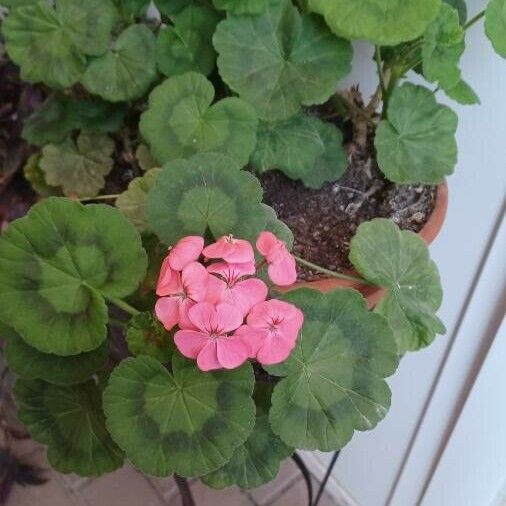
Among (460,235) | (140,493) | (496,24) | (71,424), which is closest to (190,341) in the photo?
(71,424)

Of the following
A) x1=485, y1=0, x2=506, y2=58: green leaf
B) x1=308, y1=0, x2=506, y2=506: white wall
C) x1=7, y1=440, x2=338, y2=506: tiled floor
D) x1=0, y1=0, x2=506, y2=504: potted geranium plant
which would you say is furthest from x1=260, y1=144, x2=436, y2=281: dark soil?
x1=7, y1=440, x2=338, y2=506: tiled floor

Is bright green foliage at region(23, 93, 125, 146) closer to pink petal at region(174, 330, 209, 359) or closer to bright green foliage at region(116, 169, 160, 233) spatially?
bright green foliage at region(116, 169, 160, 233)

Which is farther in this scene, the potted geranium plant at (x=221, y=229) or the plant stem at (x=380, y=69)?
the plant stem at (x=380, y=69)

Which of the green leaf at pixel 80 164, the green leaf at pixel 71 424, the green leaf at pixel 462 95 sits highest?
the green leaf at pixel 462 95

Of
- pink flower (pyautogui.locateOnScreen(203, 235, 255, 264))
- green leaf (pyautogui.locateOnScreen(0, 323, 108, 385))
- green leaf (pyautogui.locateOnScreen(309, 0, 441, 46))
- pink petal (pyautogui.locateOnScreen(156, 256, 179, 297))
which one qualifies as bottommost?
green leaf (pyautogui.locateOnScreen(0, 323, 108, 385))

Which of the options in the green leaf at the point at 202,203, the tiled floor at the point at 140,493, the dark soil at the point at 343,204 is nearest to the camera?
the green leaf at the point at 202,203

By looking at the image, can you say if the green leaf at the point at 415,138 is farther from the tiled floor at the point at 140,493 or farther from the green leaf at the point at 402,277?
the tiled floor at the point at 140,493

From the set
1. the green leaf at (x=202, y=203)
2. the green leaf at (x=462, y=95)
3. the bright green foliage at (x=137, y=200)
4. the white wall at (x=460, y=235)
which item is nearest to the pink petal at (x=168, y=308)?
the green leaf at (x=202, y=203)

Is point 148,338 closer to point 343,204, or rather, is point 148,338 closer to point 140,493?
point 343,204
